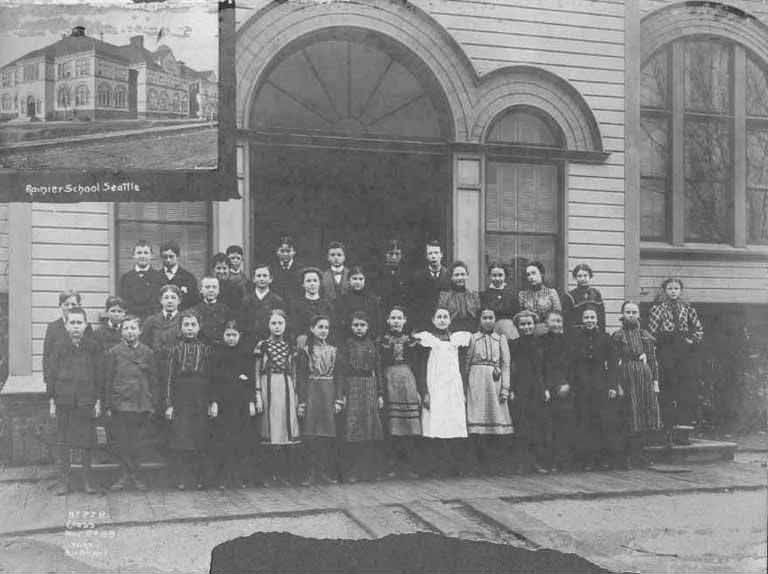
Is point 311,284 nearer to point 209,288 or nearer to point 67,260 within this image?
point 209,288

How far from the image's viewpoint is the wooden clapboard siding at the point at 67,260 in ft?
15.8

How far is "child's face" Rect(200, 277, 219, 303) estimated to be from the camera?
16.7 ft

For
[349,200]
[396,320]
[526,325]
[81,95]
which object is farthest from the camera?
[526,325]

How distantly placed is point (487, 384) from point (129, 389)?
2.15m

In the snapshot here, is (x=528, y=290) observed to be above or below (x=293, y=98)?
below

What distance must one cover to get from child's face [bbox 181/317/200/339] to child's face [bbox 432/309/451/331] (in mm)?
1426

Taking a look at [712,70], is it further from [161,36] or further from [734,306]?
[161,36]

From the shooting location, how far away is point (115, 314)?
504 centimetres

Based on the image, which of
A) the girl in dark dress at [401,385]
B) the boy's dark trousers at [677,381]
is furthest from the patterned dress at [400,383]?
the boy's dark trousers at [677,381]

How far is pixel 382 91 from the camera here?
501 cm

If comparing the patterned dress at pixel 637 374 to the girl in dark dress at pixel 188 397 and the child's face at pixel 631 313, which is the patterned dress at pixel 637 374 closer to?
the child's face at pixel 631 313

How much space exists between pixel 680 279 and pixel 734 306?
1.10ft

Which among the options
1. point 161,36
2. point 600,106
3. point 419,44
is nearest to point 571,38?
point 600,106

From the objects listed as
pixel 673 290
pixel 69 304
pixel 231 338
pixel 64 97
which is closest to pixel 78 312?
pixel 69 304
